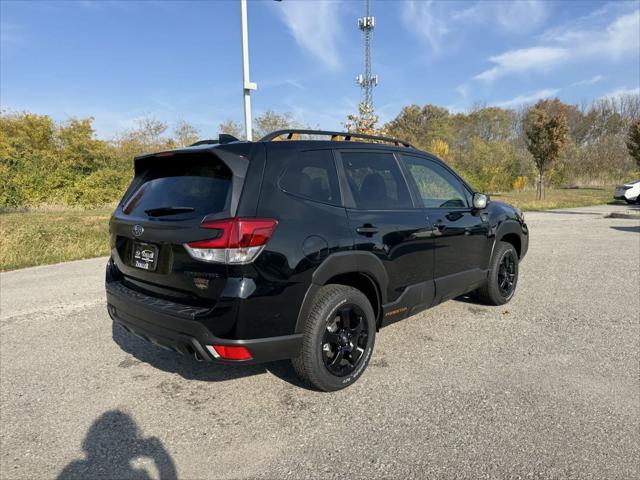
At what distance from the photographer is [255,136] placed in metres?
25.8

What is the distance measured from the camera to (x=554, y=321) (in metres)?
4.33

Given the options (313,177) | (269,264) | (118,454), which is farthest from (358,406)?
(313,177)

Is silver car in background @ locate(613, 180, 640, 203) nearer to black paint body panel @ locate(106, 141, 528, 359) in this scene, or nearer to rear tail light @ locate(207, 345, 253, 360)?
black paint body panel @ locate(106, 141, 528, 359)

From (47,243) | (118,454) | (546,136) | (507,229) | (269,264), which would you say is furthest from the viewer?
(546,136)

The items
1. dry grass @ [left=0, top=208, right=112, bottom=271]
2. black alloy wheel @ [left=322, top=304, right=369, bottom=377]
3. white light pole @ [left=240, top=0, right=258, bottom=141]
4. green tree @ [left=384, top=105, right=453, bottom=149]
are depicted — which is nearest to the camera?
black alloy wheel @ [left=322, top=304, right=369, bottom=377]

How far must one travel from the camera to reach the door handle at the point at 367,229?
2.99 metres

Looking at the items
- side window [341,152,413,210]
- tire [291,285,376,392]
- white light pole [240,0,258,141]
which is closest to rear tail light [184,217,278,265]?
tire [291,285,376,392]

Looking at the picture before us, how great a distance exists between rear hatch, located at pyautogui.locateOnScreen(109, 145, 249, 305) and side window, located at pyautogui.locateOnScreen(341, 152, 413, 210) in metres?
0.95

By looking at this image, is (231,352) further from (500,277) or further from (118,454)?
(500,277)

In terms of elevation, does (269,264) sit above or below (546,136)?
below

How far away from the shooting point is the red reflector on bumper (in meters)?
2.44

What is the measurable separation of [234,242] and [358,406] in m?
1.42

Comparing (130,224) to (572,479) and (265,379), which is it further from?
(572,479)

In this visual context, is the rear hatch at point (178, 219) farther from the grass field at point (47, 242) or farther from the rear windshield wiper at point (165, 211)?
the grass field at point (47, 242)
